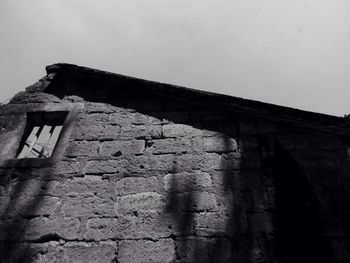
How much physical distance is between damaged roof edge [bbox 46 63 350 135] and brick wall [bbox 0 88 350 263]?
0.09m

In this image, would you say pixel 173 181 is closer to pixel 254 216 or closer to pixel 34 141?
pixel 254 216

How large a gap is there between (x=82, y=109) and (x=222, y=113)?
175cm

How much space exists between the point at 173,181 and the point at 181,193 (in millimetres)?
160

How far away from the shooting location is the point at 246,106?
11.9 ft

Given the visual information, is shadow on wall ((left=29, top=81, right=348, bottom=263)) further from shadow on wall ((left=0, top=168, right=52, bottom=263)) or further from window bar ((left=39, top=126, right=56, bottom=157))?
window bar ((left=39, top=126, right=56, bottom=157))

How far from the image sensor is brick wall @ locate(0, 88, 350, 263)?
276cm

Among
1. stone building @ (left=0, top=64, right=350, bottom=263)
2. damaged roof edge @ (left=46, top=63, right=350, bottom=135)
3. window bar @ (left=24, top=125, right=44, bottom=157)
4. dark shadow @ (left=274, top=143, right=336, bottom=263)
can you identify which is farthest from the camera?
window bar @ (left=24, top=125, right=44, bottom=157)

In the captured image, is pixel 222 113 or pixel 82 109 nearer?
pixel 222 113

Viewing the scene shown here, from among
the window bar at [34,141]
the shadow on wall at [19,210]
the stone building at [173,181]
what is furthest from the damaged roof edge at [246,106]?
the shadow on wall at [19,210]

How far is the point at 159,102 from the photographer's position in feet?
13.1

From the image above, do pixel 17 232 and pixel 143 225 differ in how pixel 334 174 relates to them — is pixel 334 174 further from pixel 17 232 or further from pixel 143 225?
pixel 17 232

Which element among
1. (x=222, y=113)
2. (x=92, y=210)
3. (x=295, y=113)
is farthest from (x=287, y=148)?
(x=92, y=210)

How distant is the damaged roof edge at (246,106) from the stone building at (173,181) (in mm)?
12

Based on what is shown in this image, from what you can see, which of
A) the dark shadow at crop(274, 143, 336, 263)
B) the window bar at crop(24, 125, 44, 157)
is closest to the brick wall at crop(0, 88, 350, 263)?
the dark shadow at crop(274, 143, 336, 263)
